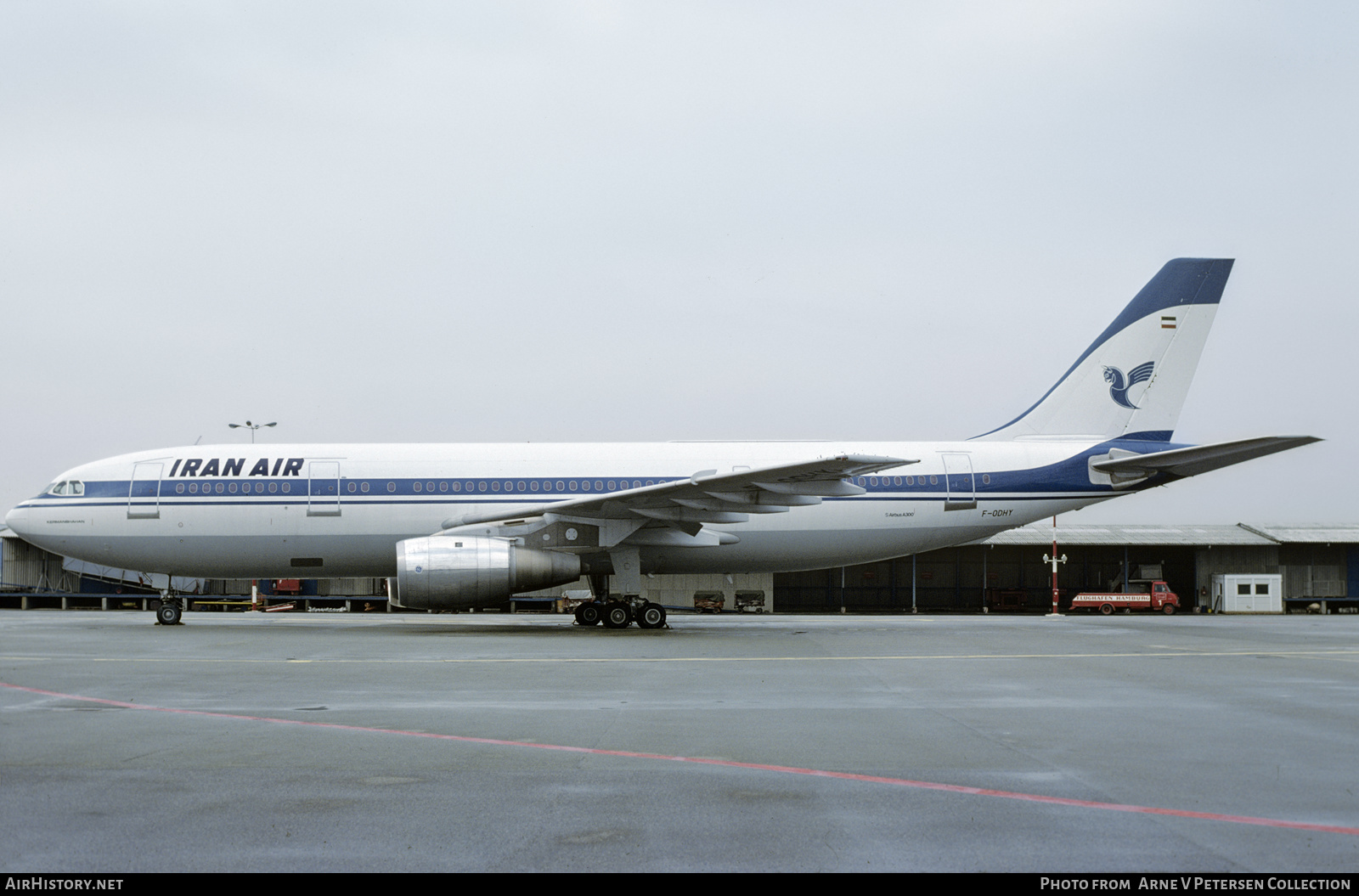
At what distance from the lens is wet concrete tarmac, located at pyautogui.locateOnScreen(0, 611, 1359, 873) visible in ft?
16.0

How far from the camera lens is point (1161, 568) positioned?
1996 inches

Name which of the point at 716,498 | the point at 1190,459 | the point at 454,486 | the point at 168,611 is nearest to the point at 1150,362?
the point at 1190,459

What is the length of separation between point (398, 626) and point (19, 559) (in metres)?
33.5

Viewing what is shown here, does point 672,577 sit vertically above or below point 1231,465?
below

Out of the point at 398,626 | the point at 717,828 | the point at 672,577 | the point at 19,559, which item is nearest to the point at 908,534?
the point at 398,626

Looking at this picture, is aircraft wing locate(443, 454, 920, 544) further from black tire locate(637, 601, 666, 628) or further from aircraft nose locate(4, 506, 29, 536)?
aircraft nose locate(4, 506, 29, 536)

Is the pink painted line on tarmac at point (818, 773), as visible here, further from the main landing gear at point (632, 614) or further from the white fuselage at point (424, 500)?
the main landing gear at point (632, 614)

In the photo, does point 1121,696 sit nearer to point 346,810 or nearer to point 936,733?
point 936,733

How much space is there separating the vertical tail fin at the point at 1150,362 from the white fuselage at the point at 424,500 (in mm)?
1237

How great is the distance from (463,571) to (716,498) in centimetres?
507

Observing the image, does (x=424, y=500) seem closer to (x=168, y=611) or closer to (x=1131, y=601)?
(x=168, y=611)

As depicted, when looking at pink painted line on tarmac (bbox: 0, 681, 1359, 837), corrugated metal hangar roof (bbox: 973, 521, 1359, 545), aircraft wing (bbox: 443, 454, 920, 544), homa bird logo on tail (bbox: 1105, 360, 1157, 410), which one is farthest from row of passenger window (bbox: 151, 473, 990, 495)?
corrugated metal hangar roof (bbox: 973, 521, 1359, 545)

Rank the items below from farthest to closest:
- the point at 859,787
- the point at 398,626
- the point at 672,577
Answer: the point at 672,577
the point at 398,626
the point at 859,787

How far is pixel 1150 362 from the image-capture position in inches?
969
